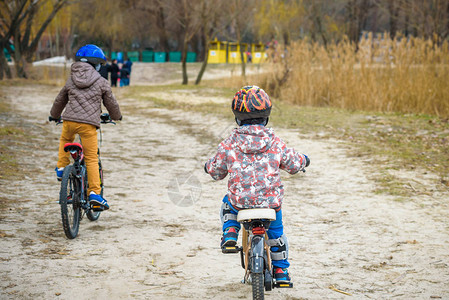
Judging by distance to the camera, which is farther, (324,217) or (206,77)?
(206,77)

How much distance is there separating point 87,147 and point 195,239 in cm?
145

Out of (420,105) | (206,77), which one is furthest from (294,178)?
(206,77)

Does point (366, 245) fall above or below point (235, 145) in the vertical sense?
below

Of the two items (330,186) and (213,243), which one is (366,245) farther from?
(330,186)

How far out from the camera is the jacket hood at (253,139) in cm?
370

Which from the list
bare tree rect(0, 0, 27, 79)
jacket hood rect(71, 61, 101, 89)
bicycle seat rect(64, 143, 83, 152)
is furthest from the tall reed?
bare tree rect(0, 0, 27, 79)

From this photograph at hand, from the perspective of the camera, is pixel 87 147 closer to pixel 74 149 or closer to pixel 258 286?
pixel 74 149

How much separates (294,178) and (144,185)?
2391 mm


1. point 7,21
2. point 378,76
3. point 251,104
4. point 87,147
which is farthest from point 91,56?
point 7,21

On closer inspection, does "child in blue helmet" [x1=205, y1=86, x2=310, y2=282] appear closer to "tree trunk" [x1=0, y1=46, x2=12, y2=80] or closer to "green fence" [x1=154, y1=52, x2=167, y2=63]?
"tree trunk" [x1=0, y1=46, x2=12, y2=80]

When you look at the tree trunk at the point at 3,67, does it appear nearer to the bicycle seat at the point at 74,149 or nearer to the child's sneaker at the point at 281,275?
the bicycle seat at the point at 74,149

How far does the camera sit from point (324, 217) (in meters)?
6.58

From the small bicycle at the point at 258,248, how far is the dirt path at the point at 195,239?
54cm

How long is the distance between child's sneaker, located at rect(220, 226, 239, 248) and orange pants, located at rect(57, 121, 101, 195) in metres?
2.44
